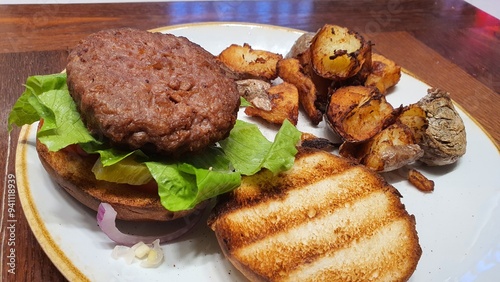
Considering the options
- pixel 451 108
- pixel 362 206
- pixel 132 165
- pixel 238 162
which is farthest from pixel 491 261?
pixel 132 165

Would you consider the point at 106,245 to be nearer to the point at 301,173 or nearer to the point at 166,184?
the point at 166,184

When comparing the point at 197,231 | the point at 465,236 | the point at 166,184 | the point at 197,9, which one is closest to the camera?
the point at 166,184

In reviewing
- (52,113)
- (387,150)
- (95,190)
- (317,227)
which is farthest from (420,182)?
(52,113)

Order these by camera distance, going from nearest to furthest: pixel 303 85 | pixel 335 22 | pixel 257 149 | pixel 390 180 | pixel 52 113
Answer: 1. pixel 52 113
2. pixel 257 149
3. pixel 390 180
4. pixel 303 85
5. pixel 335 22

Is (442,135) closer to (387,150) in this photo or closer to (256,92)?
(387,150)

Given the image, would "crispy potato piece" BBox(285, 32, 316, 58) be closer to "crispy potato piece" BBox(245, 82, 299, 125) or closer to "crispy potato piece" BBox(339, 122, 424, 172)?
"crispy potato piece" BBox(245, 82, 299, 125)

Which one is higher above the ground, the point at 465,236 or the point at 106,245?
the point at 106,245

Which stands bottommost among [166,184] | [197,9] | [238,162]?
[197,9]
